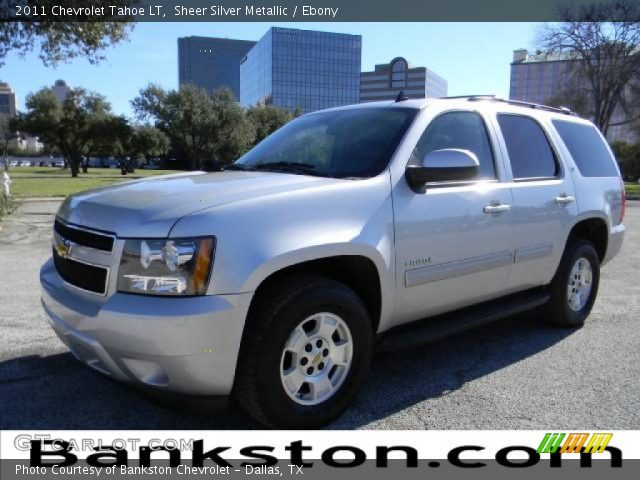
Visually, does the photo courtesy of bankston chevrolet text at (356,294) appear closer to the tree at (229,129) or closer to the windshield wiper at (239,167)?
the windshield wiper at (239,167)

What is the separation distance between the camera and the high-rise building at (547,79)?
39250 mm

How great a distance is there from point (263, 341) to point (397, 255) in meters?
1.00

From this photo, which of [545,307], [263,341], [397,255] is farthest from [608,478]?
[545,307]

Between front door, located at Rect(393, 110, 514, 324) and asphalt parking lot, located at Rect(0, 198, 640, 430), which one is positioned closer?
asphalt parking lot, located at Rect(0, 198, 640, 430)

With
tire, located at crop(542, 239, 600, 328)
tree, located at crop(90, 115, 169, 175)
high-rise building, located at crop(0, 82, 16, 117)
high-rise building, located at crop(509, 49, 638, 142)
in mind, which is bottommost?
tire, located at crop(542, 239, 600, 328)

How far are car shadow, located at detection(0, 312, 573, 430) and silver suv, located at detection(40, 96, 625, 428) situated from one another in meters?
0.33

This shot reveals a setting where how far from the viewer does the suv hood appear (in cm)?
253

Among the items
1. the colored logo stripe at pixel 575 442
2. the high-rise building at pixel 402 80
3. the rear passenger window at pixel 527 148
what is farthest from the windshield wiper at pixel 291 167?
the high-rise building at pixel 402 80

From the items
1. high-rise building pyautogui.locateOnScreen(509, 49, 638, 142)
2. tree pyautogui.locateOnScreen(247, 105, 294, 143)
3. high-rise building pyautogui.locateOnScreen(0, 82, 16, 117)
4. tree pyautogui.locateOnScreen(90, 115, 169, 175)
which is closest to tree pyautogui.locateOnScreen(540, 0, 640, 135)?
high-rise building pyautogui.locateOnScreen(509, 49, 638, 142)

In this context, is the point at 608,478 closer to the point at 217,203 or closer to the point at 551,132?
the point at 217,203

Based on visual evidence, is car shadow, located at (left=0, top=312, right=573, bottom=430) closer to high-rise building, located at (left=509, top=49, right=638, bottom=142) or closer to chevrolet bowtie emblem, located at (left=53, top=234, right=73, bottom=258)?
chevrolet bowtie emblem, located at (left=53, top=234, right=73, bottom=258)

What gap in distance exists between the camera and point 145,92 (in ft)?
156

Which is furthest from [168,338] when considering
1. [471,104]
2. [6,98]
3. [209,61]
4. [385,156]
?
[6,98]

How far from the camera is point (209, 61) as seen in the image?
60.7 metres
